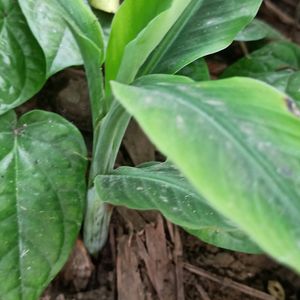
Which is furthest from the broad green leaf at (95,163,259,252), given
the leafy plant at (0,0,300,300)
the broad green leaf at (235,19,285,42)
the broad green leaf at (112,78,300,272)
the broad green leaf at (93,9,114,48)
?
the broad green leaf at (235,19,285,42)

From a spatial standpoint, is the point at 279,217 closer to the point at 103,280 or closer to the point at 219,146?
the point at 219,146

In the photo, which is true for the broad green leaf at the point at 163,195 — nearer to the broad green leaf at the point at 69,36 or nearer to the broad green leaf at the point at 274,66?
the broad green leaf at the point at 69,36

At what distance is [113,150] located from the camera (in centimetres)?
98

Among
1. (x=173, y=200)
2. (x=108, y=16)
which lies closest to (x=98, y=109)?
(x=173, y=200)

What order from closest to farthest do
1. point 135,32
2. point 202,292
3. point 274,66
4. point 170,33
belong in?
point 135,32 < point 170,33 < point 202,292 < point 274,66

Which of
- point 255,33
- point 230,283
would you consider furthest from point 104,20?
point 230,283

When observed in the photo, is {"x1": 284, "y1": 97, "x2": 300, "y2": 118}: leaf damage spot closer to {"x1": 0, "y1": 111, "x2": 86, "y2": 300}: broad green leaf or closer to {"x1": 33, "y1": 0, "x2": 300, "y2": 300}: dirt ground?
{"x1": 0, "y1": 111, "x2": 86, "y2": 300}: broad green leaf

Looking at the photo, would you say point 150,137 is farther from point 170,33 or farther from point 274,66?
point 274,66

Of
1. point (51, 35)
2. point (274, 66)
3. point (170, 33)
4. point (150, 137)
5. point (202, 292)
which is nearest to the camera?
point (150, 137)

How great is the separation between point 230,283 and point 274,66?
0.51 m

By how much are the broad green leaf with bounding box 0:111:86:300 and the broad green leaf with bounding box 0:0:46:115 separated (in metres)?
0.05

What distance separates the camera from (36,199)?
3.34 ft

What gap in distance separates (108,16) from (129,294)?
0.57m

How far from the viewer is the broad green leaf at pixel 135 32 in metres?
0.78
